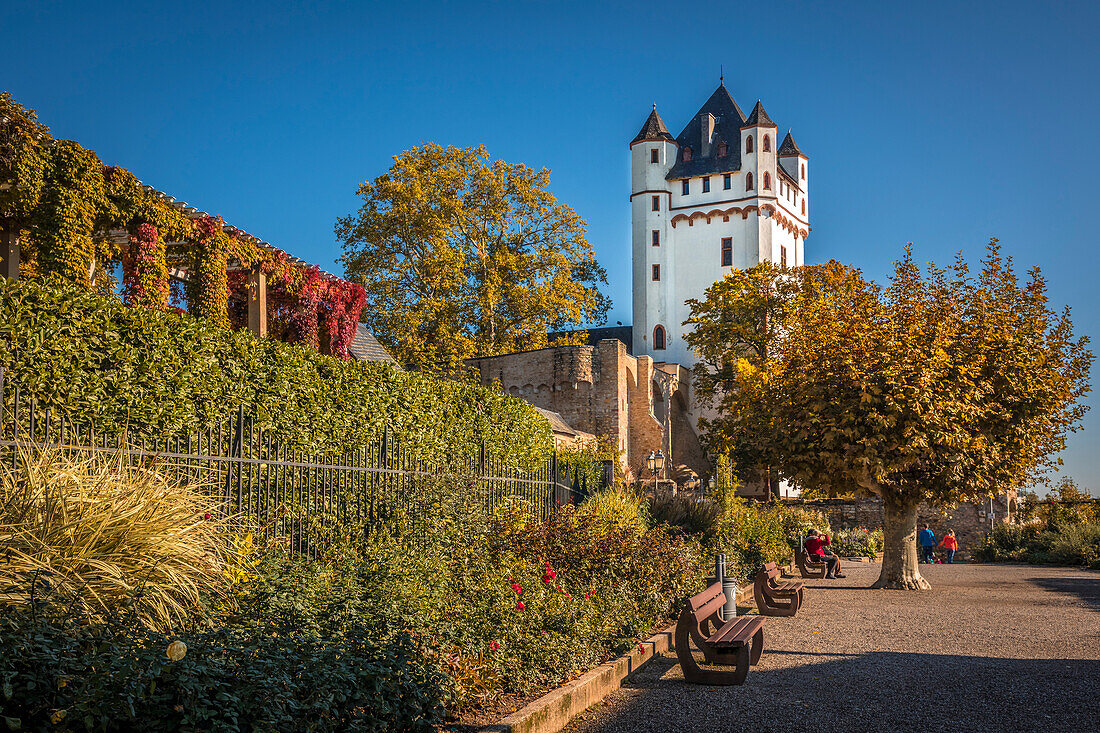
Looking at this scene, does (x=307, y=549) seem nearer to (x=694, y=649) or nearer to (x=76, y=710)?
(x=694, y=649)

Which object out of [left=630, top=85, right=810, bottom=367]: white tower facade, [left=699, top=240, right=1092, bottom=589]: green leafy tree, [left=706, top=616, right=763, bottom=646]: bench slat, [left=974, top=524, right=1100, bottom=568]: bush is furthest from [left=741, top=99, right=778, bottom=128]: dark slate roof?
[left=706, top=616, right=763, bottom=646]: bench slat

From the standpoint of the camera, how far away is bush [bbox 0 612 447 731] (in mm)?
3389

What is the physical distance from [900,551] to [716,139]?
44358 mm

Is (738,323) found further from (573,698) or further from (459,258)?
(573,698)

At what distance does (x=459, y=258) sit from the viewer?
116ft

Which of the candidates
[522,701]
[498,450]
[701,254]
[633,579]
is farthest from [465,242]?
[522,701]

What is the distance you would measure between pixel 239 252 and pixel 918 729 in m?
12.6

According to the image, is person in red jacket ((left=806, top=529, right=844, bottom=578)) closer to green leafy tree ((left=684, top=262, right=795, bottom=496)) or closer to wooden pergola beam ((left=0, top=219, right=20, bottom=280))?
wooden pergola beam ((left=0, top=219, right=20, bottom=280))

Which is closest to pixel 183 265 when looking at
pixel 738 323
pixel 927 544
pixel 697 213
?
pixel 927 544

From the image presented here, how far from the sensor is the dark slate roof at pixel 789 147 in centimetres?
6006

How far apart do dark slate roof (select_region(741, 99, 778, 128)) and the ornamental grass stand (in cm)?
5285

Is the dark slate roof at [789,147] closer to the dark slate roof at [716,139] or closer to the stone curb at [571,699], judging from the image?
the dark slate roof at [716,139]

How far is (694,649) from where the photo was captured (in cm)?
888

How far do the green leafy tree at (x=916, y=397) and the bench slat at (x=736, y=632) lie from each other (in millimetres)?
7195
